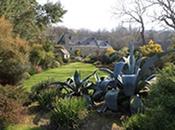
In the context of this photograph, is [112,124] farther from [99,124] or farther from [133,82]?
[133,82]

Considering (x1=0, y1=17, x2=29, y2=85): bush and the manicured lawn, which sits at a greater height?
(x1=0, y1=17, x2=29, y2=85): bush

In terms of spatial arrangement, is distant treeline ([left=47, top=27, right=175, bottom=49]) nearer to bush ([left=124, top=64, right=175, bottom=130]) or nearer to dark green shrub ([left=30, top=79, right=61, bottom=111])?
dark green shrub ([left=30, top=79, right=61, bottom=111])

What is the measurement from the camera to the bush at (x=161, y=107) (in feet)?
21.5

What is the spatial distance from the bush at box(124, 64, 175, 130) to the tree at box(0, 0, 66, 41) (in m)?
26.2

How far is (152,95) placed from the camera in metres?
7.22

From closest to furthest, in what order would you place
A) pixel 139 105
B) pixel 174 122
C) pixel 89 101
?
pixel 174 122, pixel 139 105, pixel 89 101

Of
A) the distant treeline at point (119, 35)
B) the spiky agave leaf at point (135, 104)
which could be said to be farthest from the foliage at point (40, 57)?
the spiky agave leaf at point (135, 104)

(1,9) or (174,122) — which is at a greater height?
(1,9)

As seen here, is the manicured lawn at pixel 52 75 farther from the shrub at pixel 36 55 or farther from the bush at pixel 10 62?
the shrub at pixel 36 55

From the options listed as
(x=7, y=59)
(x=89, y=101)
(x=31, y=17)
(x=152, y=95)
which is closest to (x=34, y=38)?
(x=31, y=17)

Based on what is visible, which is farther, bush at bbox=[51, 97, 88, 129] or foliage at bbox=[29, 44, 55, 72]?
foliage at bbox=[29, 44, 55, 72]

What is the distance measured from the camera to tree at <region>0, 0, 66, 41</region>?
1299 inches

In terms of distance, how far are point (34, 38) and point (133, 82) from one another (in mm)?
33222

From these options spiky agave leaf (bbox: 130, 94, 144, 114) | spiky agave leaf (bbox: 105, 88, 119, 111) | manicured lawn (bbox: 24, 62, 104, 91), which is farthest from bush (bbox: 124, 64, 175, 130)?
manicured lawn (bbox: 24, 62, 104, 91)
